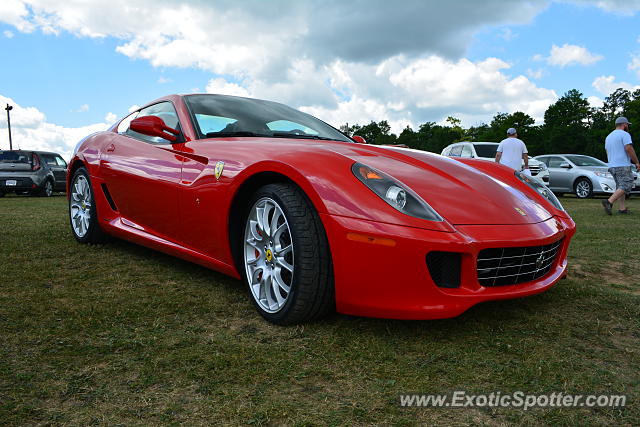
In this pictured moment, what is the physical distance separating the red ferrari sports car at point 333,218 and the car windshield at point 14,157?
13.3m

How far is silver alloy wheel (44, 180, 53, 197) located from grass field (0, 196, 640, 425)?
42.8ft

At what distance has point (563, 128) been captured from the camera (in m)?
51.0

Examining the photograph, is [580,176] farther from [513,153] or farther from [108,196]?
[108,196]

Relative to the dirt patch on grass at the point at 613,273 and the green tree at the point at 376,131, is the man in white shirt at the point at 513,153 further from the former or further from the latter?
the green tree at the point at 376,131

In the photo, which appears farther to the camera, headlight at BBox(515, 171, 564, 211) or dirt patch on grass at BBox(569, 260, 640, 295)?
dirt patch on grass at BBox(569, 260, 640, 295)

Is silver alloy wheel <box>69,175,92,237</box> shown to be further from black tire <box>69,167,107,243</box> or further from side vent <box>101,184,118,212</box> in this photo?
side vent <box>101,184,118,212</box>

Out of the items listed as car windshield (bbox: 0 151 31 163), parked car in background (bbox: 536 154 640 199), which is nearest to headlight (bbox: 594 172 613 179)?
parked car in background (bbox: 536 154 640 199)

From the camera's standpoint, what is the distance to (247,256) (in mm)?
2674

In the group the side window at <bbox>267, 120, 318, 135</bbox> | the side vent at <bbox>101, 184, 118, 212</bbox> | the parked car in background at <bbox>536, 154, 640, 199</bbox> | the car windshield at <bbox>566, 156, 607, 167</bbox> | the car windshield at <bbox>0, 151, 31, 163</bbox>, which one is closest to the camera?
the side window at <bbox>267, 120, 318, 135</bbox>

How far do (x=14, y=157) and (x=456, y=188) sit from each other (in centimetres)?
1549

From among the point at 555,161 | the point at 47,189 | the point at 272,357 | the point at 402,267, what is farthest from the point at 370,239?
the point at 47,189

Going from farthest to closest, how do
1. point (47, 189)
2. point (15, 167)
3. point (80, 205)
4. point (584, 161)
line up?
point (47, 189) → point (15, 167) → point (584, 161) → point (80, 205)

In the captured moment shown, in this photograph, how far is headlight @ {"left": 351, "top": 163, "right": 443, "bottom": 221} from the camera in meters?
2.15

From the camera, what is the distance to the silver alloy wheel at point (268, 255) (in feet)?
8.03
